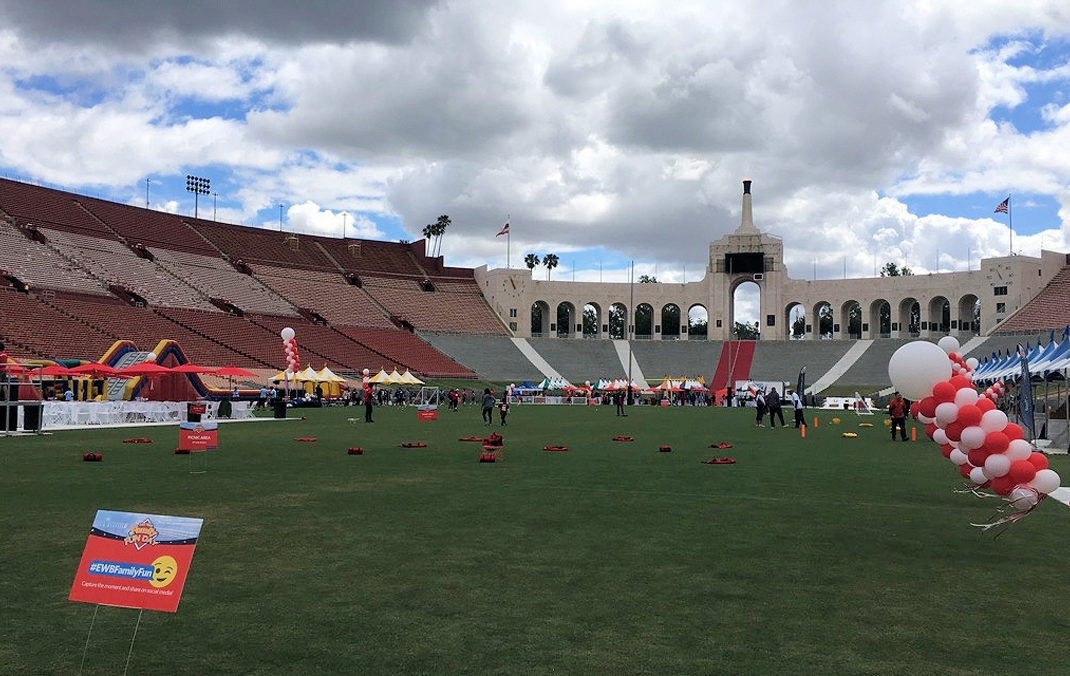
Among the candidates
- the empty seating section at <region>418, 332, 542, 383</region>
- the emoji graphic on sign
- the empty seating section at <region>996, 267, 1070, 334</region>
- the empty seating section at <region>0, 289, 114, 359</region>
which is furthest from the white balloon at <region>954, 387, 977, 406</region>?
the empty seating section at <region>996, 267, 1070, 334</region>

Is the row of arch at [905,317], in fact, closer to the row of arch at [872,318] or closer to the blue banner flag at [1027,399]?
the row of arch at [872,318]

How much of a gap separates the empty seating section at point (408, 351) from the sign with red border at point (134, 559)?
7559 cm

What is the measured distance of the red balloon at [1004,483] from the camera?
10.8 metres

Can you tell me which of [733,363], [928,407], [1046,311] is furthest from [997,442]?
[1046,311]

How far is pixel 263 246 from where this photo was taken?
97188 millimetres

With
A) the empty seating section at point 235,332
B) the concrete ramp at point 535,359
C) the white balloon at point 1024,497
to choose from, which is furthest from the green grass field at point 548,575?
the concrete ramp at point 535,359

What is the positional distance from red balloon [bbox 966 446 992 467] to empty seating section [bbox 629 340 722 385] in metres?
76.6

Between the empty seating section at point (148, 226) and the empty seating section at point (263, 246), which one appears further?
the empty seating section at point (263, 246)

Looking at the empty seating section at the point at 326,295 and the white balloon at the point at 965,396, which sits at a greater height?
the empty seating section at the point at 326,295

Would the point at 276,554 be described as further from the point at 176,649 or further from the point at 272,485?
the point at 272,485

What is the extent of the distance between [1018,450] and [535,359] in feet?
276

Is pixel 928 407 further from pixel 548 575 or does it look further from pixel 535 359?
pixel 535 359

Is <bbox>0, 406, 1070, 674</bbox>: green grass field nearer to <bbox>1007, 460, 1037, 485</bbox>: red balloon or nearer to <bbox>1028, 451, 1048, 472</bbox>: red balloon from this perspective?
<bbox>1007, 460, 1037, 485</bbox>: red balloon

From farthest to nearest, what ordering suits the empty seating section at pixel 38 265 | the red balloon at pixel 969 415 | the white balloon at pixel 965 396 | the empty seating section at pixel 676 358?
the empty seating section at pixel 676 358 < the empty seating section at pixel 38 265 < the white balloon at pixel 965 396 < the red balloon at pixel 969 415
